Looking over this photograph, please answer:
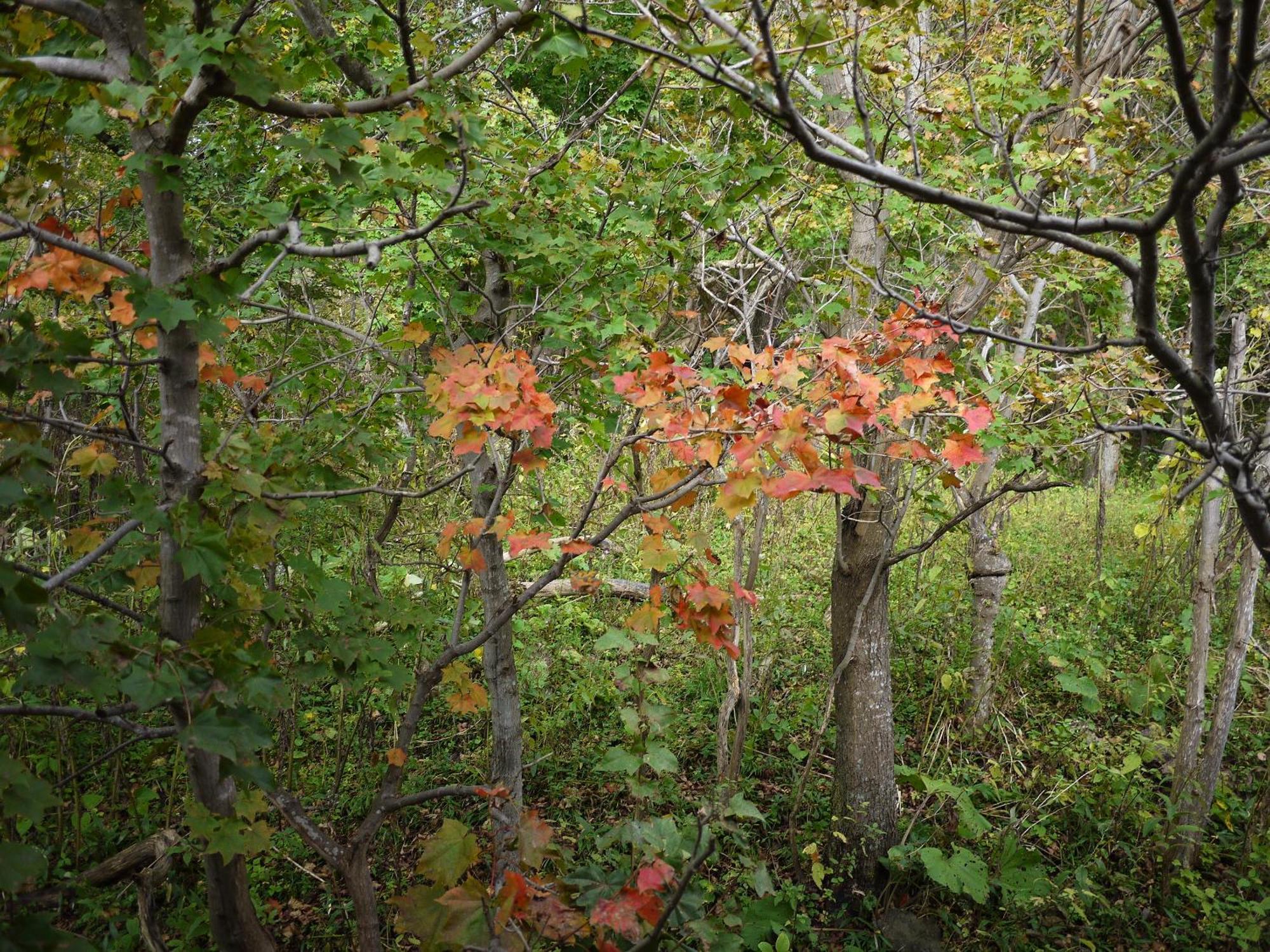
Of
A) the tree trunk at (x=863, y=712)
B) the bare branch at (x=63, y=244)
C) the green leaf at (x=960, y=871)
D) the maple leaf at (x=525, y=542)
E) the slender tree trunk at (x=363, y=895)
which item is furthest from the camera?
the tree trunk at (x=863, y=712)

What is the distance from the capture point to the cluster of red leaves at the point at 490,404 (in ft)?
7.02

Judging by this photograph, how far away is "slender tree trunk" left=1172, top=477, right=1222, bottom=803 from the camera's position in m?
4.20

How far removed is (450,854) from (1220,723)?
158 inches

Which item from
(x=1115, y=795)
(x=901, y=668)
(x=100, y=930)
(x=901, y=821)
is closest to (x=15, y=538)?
(x=100, y=930)

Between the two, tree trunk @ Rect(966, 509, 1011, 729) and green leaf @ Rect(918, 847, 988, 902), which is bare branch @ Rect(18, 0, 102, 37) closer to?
green leaf @ Rect(918, 847, 988, 902)

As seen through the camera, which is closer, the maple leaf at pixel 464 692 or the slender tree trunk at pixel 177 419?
the slender tree trunk at pixel 177 419

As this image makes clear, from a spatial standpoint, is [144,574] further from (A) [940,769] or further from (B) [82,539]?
(A) [940,769]

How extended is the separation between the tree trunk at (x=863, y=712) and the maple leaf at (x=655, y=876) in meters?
2.40

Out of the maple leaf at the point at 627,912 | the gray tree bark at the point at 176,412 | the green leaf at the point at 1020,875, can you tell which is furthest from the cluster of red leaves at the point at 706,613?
the green leaf at the point at 1020,875

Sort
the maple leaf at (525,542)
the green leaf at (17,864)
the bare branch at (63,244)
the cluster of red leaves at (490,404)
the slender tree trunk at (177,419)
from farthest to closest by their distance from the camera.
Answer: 1. the maple leaf at (525,542)
2. the cluster of red leaves at (490,404)
3. the slender tree trunk at (177,419)
4. the bare branch at (63,244)
5. the green leaf at (17,864)

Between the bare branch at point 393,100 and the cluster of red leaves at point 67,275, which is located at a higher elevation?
the bare branch at point 393,100

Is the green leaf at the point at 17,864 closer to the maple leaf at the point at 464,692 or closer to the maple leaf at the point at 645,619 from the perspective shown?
the maple leaf at the point at 645,619

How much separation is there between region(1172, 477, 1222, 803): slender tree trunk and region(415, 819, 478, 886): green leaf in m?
3.85

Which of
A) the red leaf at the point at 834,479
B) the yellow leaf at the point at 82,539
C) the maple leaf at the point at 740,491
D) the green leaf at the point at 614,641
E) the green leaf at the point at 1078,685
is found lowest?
the green leaf at the point at 1078,685
